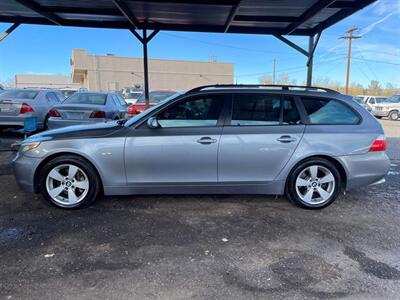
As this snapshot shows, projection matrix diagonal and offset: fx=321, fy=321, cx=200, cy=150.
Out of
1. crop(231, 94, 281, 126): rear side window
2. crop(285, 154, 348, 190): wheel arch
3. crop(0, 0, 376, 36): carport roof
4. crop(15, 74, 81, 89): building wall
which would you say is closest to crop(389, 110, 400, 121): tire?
crop(0, 0, 376, 36): carport roof

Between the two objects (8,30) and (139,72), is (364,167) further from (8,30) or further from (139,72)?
(139,72)

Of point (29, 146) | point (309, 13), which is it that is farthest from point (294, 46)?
point (29, 146)

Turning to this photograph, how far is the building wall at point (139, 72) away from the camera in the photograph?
1889 inches

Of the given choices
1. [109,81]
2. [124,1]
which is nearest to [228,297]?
[124,1]

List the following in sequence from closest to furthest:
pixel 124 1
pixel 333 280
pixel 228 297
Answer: pixel 228 297, pixel 333 280, pixel 124 1

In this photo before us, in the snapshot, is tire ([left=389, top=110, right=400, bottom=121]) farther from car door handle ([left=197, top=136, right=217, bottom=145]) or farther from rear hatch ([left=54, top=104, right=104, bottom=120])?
car door handle ([left=197, top=136, right=217, bottom=145])

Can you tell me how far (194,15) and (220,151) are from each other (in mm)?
4246

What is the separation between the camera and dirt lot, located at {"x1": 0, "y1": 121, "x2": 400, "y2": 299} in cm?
268

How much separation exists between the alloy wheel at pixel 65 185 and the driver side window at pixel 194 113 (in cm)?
132

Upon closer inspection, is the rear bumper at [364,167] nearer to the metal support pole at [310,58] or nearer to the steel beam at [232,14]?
the steel beam at [232,14]

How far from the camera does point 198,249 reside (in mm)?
3316

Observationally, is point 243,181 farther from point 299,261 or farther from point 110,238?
point 110,238

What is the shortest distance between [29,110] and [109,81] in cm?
4125

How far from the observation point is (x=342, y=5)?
6.25 metres
